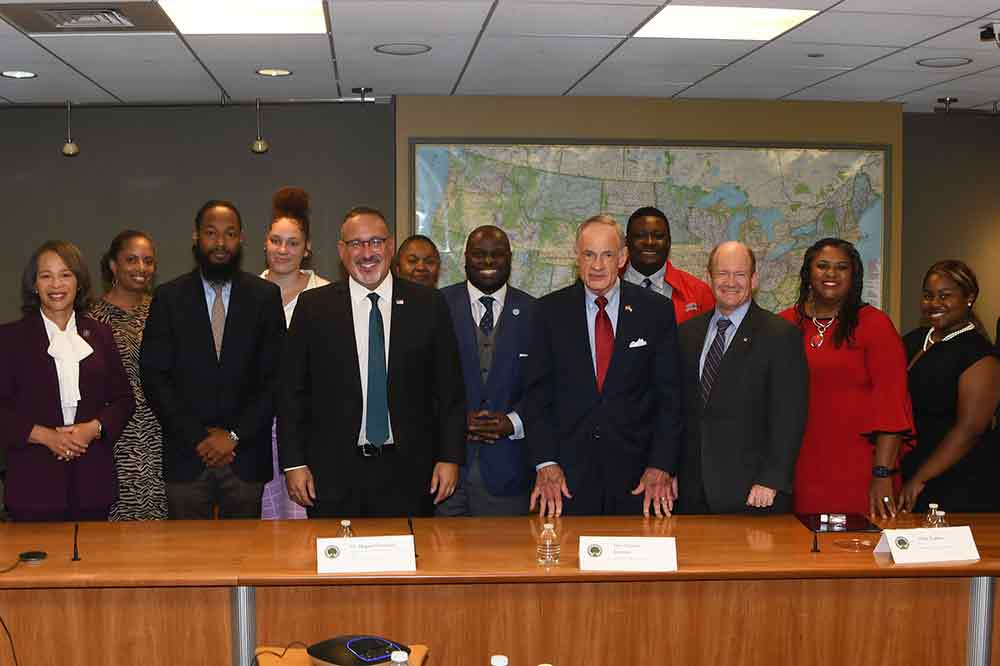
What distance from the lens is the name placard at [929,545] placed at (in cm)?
295

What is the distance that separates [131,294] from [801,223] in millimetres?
4766

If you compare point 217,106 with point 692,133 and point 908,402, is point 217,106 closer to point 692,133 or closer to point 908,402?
point 692,133

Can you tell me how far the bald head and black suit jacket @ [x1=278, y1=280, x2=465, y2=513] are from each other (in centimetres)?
49

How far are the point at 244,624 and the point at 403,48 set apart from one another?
138 inches

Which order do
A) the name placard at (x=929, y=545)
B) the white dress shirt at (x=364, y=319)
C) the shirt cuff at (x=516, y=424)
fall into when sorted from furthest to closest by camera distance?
the shirt cuff at (x=516, y=424), the white dress shirt at (x=364, y=319), the name placard at (x=929, y=545)

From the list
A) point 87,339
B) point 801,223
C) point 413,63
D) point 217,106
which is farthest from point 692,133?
point 87,339

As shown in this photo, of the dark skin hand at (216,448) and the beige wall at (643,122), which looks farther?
the beige wall at (643,122)

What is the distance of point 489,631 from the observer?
118 inches

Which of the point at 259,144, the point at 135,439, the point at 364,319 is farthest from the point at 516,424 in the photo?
the point at 259,144

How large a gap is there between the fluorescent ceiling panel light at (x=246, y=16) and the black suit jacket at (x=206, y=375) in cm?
148

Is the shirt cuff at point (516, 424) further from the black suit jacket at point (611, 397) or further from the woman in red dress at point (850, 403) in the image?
the woman in red dress at point (850, 403)

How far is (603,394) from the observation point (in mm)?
3660

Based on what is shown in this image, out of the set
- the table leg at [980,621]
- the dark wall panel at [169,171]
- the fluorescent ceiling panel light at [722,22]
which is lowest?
the table leg at [980,621]

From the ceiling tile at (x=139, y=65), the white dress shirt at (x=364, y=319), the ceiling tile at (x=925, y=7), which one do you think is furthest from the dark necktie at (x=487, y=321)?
the ceiling tile at (x=139, y=65)
